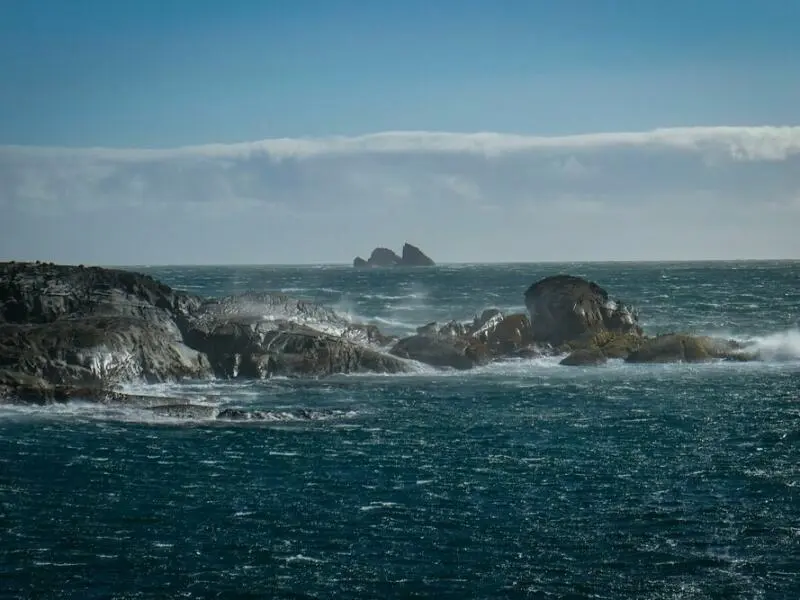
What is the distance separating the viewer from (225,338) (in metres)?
70.8

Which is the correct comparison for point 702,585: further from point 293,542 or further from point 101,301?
point 101,301

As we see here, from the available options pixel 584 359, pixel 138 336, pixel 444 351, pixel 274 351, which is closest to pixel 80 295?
pixel 138 336

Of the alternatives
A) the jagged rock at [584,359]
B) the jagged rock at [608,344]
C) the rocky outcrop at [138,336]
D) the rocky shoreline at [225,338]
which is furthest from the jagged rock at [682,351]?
the rocky outcrop at [138,336]

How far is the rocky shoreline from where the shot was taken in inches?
2349

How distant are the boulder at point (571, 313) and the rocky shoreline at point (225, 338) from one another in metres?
0.10

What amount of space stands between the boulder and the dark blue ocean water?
2157 centimetres

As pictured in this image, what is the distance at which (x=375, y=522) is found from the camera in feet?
109

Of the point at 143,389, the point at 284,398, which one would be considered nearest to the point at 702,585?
the point at 284,398

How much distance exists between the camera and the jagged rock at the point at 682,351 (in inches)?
3113

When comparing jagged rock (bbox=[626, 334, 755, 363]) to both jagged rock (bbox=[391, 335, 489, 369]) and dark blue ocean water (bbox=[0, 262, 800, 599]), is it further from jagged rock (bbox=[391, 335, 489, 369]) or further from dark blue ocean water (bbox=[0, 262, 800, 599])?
dark blue ocean water (bbox=[0, 262, 800, 599])

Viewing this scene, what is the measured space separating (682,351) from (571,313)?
10.3 meters

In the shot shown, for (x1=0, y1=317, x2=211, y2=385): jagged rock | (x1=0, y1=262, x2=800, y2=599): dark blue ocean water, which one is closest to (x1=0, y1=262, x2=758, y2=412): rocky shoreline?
(x1=0, y1=317, x2=211, y2=385): jagged rock

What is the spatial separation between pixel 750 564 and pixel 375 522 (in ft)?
40.3

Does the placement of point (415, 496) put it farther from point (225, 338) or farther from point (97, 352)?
point (225, 338)
